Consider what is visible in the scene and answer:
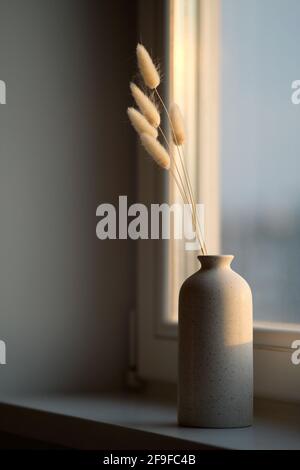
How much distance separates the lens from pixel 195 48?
1473 mm

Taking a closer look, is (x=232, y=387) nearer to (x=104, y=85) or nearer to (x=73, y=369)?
(x=73, y=369)

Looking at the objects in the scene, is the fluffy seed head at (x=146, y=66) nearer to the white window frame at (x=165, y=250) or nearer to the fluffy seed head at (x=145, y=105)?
the fluffy seed head at (x=145, y=105)

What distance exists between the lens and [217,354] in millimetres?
1130

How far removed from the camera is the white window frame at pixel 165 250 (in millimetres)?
1302

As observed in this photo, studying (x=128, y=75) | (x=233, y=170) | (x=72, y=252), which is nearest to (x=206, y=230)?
(x=233, y=170)

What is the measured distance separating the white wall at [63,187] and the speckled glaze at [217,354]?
1.27ft

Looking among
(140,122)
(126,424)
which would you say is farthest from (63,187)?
(126,424)

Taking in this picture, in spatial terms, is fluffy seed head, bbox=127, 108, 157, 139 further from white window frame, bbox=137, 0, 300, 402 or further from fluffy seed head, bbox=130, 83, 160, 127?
white window frame, bbox=137, 0, 300, 402

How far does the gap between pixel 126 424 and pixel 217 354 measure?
0.17m

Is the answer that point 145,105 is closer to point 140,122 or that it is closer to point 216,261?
point 140,122

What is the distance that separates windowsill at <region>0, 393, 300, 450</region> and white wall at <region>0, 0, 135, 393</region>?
0.09 meters

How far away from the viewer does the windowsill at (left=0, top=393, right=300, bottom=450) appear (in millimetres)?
1068

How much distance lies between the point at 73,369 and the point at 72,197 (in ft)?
0.99

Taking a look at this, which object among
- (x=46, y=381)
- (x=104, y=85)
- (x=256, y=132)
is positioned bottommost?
(x=46, y=381)
